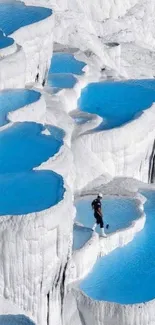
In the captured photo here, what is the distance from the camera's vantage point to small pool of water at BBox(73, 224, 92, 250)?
14.2 metres

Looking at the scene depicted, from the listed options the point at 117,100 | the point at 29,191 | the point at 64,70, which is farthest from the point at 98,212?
the point at 64,70

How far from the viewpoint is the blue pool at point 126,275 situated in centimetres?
1331

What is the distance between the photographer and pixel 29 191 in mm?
13141

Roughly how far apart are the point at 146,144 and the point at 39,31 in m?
3.84

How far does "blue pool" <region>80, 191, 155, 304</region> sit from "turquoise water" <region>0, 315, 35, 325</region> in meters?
1.27

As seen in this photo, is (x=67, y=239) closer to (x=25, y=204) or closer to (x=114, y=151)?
(x=25, y=204)

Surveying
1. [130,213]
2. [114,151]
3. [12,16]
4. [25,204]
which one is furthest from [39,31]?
[25,204]

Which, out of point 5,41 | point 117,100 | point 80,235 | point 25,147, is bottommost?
point 80,235

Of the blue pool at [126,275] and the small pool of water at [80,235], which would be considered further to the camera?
the small pool of water at [80,235]

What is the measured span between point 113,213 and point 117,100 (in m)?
5.06

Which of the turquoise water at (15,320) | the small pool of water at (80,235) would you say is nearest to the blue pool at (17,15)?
the small pool of water at (80,235)

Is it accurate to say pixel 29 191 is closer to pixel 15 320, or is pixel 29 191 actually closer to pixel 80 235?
pixel 80 235

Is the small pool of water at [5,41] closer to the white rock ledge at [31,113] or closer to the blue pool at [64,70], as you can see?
the blue pool at [64,70]

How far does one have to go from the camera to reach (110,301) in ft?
43.0
